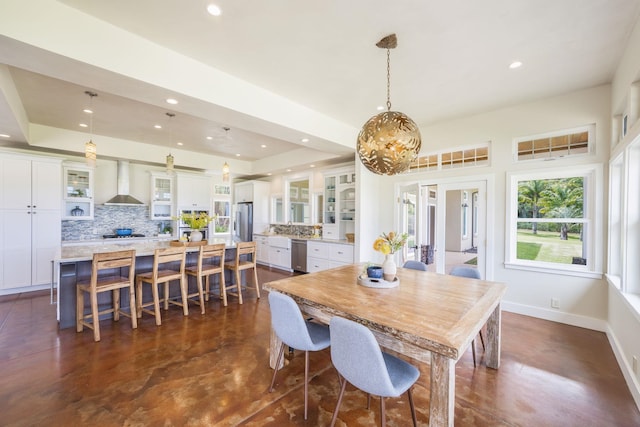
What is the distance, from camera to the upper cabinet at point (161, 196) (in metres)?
6.54

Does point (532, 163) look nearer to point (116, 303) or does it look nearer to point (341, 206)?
point (341, 206)

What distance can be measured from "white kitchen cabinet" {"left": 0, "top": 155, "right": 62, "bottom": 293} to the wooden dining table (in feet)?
16.8

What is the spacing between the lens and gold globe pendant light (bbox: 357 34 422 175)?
2.17 metres

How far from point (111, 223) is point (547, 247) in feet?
27.3

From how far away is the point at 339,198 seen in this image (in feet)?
19.9

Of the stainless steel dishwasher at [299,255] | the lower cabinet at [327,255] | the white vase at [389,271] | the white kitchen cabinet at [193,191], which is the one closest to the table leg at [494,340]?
the white vase at [389,271]

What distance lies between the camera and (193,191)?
6.99m

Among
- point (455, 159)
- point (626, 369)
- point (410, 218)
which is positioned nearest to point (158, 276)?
point (410, 218)

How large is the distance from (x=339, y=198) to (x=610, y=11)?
454 cm

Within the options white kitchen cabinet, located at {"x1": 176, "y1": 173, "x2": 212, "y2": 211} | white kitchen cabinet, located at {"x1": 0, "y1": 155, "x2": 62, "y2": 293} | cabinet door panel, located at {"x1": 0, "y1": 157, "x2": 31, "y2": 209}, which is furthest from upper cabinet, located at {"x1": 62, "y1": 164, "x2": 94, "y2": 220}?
white kitchen cabinet, located at {"x1": 176, "y1": 173, "x2": 212, "y2": 211}

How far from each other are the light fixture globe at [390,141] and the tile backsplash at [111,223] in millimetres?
6417

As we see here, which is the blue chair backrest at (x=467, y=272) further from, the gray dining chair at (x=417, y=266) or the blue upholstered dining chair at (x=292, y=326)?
the blue upholstered dining chair at (x=292, y=326)

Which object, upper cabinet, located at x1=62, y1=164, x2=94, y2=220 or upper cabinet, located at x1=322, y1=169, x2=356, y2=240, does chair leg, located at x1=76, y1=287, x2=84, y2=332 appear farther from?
upper cabinet, located at x1=322, y1=169, x2=356, y2=240

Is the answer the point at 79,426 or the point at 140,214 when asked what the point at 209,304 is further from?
the point at 140,214
